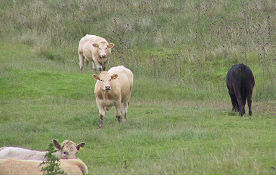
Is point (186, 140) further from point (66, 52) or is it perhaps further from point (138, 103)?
point (66, 52)

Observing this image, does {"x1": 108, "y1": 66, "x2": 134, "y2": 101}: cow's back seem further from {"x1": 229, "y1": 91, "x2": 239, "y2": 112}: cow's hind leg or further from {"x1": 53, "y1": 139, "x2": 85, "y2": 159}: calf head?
{"x1": 53, "y1": 139, "x2": 85, "y2": 159}: calf head

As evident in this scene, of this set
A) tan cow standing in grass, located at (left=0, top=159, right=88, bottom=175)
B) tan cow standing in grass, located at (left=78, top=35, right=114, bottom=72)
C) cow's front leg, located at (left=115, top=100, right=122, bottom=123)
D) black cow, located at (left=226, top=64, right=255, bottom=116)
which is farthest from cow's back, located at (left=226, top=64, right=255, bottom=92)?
tan cow standing in grass, located at (left=0, top=159, right=88, bottom=175)

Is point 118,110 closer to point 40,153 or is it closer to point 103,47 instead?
point 40,153

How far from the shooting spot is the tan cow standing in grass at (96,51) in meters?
16.7

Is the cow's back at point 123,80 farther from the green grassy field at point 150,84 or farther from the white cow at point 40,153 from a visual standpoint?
the white cow at point 40,153

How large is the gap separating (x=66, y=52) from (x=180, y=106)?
33.2 feet

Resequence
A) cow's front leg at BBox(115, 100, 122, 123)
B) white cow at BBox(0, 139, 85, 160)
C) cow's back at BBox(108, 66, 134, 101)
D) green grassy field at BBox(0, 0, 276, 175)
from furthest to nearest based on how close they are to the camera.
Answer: cow's back at BBox(108, 66, 134, 101) → cow's front leg at BBox(115, 100, 122, 123) → green grassy field at BBox(0, 0, 276, 175) → white cow at BBox(0, 139, 85, 160)

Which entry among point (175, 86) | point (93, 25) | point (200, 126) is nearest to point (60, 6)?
point (93, 25)

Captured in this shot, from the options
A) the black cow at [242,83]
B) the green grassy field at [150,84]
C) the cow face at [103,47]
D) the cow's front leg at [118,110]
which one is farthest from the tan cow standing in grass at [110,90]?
the cow face at [103,47]

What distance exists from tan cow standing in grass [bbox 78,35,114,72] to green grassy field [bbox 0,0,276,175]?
2.44 ft

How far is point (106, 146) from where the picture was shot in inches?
340

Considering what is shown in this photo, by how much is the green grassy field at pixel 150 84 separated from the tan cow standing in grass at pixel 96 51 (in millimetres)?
743

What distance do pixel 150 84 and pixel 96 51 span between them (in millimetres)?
2722

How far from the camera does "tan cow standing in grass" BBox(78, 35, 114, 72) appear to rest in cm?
1670
